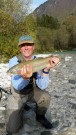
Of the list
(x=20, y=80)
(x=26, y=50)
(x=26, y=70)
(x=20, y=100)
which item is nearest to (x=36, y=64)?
(x=26, y=70)

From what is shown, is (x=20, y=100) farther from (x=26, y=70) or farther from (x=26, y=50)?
(x=26, y=70)

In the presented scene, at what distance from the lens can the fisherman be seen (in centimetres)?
736

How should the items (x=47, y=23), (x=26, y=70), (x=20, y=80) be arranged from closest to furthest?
(x=26, y=70), (x=20, y=80), (x=47, y=23)

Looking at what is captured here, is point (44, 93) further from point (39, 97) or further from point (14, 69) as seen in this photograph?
point (14, 69)

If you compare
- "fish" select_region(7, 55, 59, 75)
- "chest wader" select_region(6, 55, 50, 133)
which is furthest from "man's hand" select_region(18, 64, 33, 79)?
"chest wader" select_region(6, 55, 50, 133)

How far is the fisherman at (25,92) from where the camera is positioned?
7.36 meters

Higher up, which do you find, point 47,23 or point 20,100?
point 47,23

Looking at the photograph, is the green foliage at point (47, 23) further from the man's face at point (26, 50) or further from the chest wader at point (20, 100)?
the man's face at point (26, 50)

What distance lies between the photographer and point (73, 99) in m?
12.1

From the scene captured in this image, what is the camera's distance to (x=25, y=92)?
8.07 meters

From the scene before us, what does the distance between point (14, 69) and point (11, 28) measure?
31.3 meters

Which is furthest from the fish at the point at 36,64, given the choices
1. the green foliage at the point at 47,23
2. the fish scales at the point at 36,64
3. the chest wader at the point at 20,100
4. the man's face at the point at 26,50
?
the green foliage at the point at 47,23

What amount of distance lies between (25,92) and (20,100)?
0.77 ft

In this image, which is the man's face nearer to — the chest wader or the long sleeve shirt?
the long sleeve shirt
